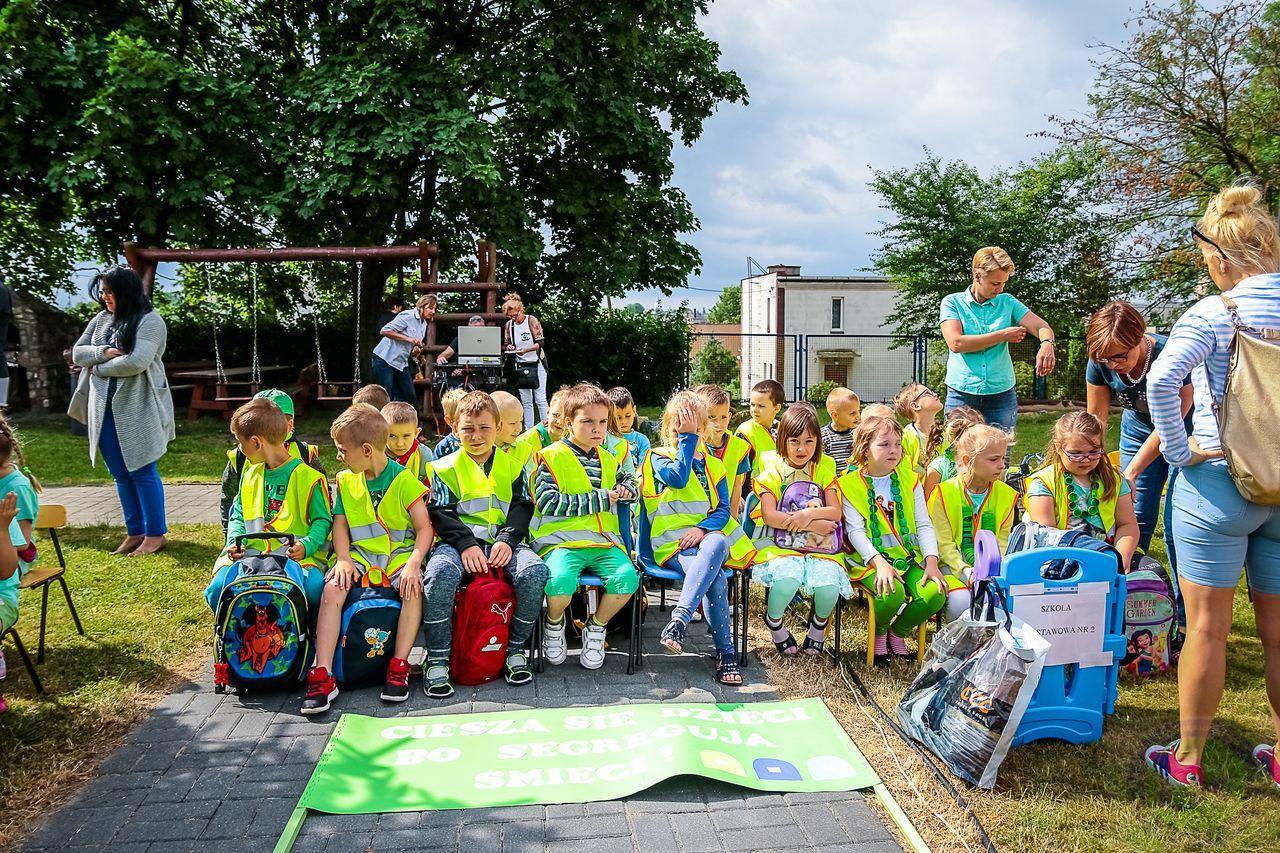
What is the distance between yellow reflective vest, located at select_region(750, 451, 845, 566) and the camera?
4.37 m

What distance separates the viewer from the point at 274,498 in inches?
165

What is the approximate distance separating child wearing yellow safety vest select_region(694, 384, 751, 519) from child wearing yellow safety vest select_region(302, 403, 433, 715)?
1567mm

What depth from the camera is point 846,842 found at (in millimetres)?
2809

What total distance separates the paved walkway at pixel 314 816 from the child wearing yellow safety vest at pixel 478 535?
2.09 ft

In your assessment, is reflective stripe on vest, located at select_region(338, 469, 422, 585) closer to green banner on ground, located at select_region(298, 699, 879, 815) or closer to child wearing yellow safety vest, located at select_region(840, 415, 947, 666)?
green banner on ground, located at select_region(298, 699, 879, 815)

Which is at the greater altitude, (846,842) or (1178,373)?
(1178,373)

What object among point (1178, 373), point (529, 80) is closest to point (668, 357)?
point (529, 80)

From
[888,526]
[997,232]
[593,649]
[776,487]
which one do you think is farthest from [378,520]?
[997,232]

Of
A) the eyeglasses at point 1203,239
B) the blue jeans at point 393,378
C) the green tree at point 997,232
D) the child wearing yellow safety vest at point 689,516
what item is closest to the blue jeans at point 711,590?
the child wearing yellow safety vest at point 689,516

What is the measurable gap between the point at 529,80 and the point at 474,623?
1154cm

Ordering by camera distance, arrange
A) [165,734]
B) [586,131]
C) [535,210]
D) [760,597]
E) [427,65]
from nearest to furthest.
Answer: [165,734] < [760,597] < [427,65] < [586,131] < [535,210]

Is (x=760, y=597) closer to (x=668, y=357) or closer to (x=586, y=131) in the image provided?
(x=586, y=131)

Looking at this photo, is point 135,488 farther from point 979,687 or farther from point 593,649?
point 979,687

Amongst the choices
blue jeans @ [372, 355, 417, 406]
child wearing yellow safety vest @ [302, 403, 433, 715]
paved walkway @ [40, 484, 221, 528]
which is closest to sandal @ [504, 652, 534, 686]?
child wearing yellow safety vest @ [302, 403, 433, 715]
